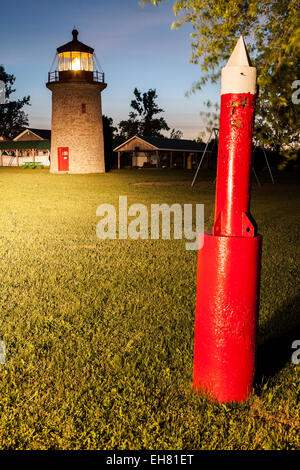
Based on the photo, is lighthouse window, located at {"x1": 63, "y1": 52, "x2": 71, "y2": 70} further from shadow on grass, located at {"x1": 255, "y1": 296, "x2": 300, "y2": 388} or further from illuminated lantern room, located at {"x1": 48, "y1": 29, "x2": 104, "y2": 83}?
shadow on grass, located at {"x1": 255, "y1": 296, "x2": 300, "y2": 388}

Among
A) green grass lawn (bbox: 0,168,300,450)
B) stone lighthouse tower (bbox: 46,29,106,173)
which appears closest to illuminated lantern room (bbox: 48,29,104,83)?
stone lighthouse tower (bbox: 46,29,106,173)

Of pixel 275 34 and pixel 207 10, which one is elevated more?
pixel 207 10

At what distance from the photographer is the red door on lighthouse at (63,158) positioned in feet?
142

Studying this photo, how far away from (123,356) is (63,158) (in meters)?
41.2

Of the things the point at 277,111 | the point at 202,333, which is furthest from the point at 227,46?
the point at 202,333

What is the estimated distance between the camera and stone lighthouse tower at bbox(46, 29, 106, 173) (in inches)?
1655

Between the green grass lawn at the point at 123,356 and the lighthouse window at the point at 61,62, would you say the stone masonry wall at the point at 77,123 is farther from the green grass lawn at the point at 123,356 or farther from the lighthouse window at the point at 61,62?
the green grass lawn at the point at 123,356

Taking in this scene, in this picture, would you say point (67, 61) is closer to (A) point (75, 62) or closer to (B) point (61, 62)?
(B) point (61, 62)

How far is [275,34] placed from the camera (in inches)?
194

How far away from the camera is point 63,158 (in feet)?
142

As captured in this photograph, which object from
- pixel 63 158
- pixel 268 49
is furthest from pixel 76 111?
pixel 268 49

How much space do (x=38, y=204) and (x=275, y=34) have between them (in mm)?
12718

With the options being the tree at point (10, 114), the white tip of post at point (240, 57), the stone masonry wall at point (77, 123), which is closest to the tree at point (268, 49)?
the white tip of post at point (240, 57)
